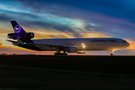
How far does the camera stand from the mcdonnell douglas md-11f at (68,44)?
120 feet

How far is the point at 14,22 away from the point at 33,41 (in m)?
8.43

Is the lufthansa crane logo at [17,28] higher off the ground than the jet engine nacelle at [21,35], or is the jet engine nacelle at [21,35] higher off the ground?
the lufthansa crane logo at [17,28]

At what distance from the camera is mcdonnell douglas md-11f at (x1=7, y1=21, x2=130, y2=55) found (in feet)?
120

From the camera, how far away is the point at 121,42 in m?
36.4
